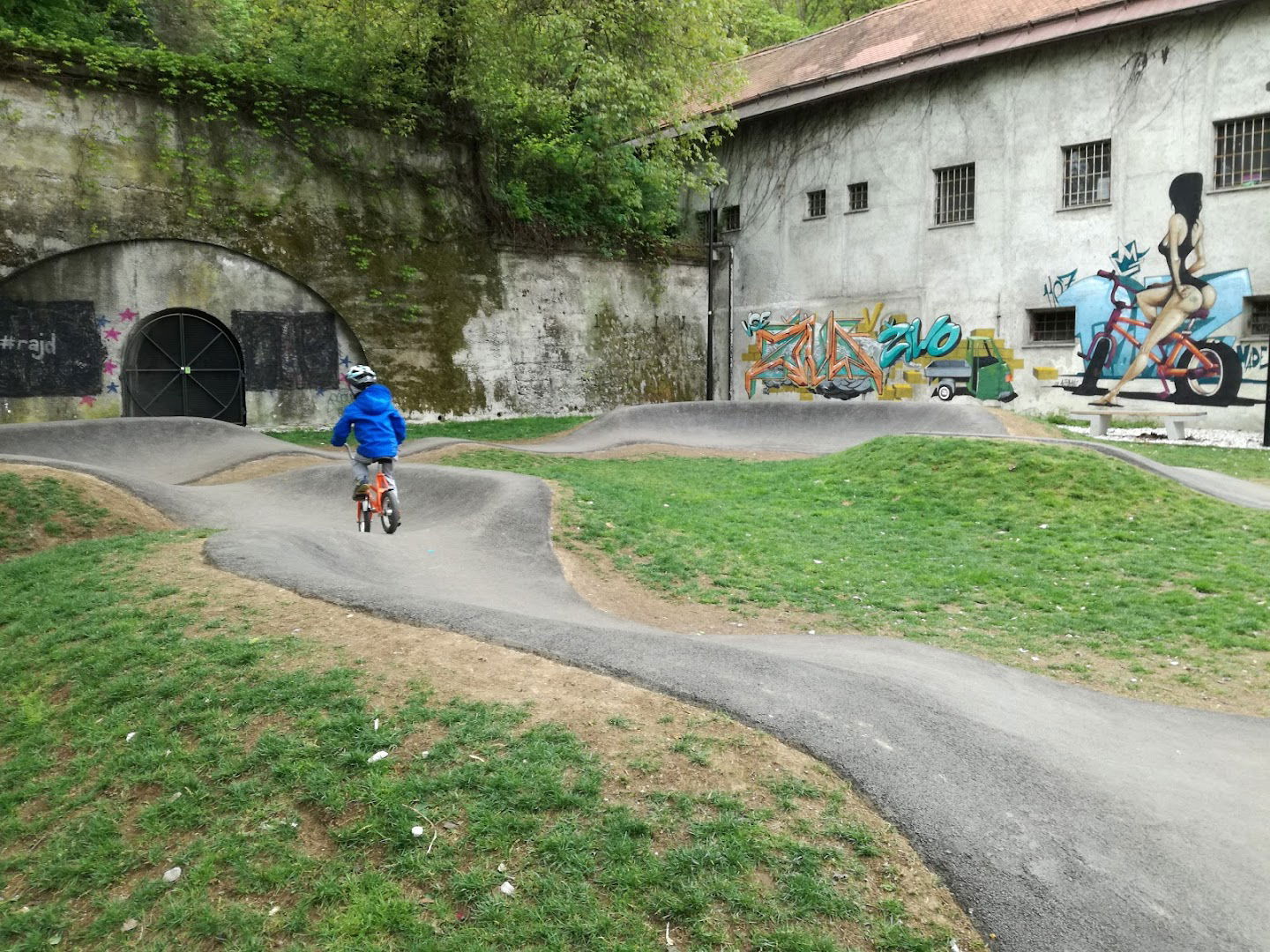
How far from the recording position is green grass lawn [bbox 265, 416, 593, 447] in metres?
20.9

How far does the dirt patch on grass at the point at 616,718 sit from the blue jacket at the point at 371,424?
342 cm

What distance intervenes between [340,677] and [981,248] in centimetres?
2367

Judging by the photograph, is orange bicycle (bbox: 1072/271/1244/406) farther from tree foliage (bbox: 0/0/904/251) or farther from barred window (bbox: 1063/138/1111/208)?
tree foliage (bbox: 0/0/904/251)

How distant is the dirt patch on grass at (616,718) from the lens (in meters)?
3.88

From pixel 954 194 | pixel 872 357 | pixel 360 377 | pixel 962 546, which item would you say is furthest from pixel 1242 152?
pixel 360 377

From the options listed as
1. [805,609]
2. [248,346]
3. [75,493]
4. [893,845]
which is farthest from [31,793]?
[248,346]

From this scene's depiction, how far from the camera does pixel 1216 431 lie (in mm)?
21109

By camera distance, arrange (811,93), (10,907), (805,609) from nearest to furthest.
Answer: (10,907)
(805,609)
(811,93)

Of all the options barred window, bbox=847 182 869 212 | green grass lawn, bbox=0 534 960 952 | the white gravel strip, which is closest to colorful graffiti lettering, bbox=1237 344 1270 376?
the white gravel strip

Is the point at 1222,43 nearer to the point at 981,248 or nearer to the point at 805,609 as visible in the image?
the point at 981,248

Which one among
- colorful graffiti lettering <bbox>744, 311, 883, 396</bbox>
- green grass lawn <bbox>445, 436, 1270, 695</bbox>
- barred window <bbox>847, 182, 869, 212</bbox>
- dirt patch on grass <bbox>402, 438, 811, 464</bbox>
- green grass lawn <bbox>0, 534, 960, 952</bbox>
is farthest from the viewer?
colorful graffiti lettering <bbox>744, 311, 883, 396</bbox>

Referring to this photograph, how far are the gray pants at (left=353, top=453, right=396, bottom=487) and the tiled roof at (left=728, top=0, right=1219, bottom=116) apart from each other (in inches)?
788

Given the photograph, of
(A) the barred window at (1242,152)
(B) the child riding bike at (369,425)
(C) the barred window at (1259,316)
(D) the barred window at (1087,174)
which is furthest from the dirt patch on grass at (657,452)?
(A) the barred window at (1242,152)

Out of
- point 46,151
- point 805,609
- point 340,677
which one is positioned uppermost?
point 46,151
